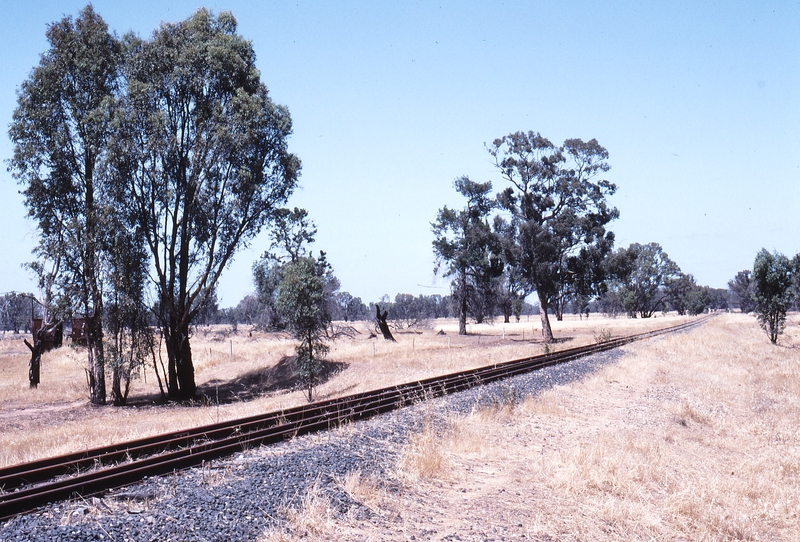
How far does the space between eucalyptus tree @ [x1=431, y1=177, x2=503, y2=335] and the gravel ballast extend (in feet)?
140

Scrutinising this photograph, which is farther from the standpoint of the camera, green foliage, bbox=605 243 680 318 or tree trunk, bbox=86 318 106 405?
green foliage, bbox=605 243 680 318

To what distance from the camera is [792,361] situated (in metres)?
31.9

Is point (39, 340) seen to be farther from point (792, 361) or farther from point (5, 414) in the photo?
point (792, 361)

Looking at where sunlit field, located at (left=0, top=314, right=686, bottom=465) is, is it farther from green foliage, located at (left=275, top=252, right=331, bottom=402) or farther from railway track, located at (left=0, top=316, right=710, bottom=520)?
railway track, located at (left=0, top=316, right=710, bottom=520)

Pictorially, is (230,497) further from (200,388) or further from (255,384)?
(200,388)

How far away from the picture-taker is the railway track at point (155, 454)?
739 centimetres

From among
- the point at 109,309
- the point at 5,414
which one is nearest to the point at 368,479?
the point at 109,309

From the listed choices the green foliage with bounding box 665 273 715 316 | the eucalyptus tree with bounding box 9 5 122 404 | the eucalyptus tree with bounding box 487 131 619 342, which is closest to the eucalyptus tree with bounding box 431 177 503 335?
the eucalyptus tree with bounding box 487 131 619 342

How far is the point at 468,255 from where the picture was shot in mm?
57281

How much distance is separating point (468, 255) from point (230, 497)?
51.2 meters

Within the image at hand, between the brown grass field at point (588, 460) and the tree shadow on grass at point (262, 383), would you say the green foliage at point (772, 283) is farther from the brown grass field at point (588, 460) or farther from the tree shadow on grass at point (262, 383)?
the tree shadow on grass at point (262, 383)

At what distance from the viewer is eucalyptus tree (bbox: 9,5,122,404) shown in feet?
84.0

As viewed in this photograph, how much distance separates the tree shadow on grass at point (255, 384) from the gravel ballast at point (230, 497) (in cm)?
1769

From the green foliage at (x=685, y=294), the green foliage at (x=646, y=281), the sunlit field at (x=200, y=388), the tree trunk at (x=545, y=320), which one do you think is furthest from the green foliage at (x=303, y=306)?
the green foliage at (x=685, y=294)
